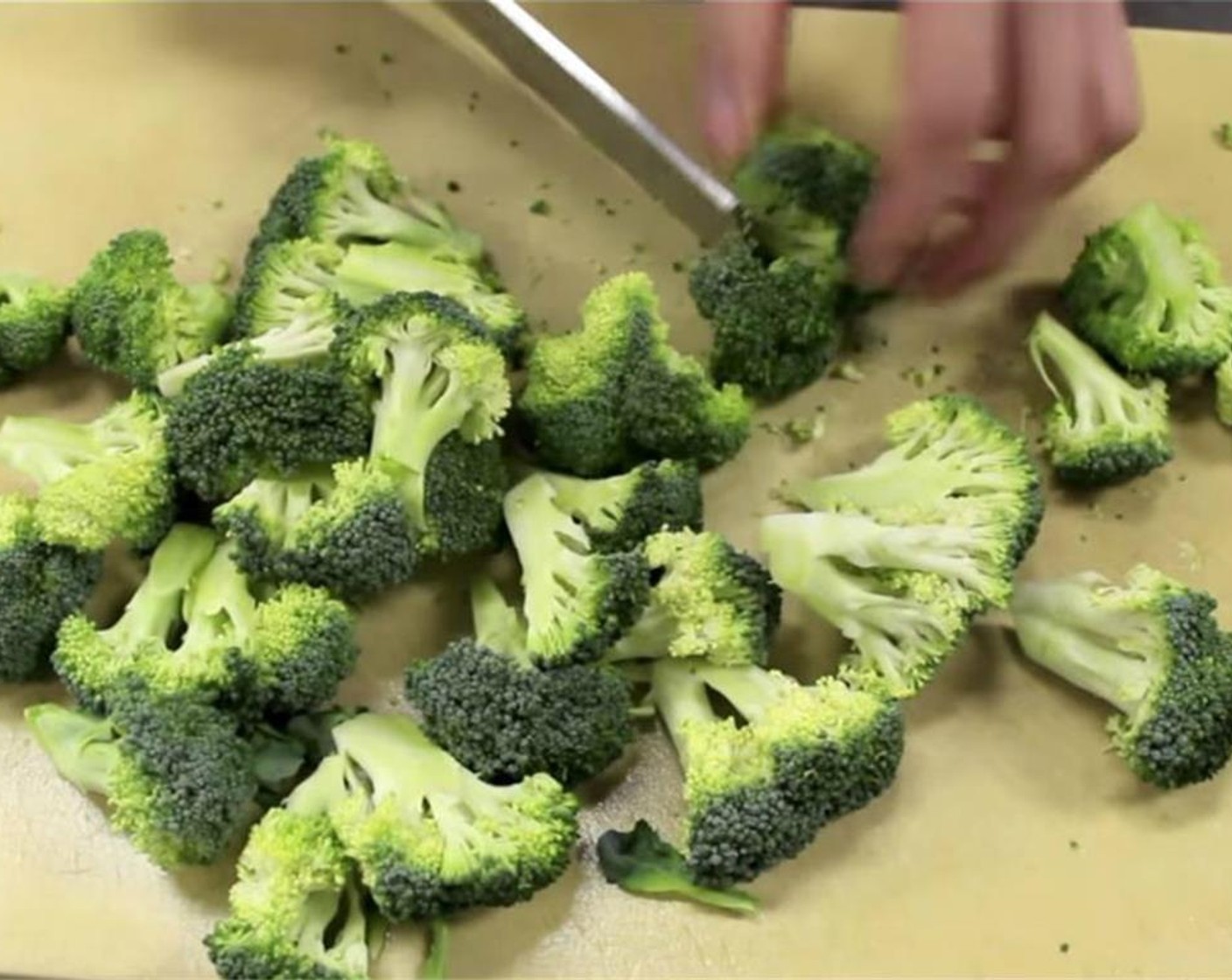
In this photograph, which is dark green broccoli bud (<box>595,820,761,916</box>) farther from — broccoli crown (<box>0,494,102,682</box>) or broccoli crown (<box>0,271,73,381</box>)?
broccoli crown (<box>0,271,73,381</box>)

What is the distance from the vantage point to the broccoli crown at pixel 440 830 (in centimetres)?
113

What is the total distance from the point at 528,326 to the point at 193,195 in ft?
1.10

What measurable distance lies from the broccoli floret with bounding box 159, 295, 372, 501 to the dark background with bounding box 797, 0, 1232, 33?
34.6 inches

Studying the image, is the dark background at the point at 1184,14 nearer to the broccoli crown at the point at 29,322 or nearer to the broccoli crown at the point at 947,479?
the broccoli crown at the point at 947,479

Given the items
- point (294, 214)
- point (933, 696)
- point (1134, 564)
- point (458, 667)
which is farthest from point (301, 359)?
point (1134, 564)

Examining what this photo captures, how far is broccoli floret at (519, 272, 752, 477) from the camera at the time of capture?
1.27 meters

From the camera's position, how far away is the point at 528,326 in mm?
1374

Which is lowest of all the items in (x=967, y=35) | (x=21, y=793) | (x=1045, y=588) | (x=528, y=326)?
(x=21, y=793)

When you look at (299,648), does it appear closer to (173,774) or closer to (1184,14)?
(173,774)

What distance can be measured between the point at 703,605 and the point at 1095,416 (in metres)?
0.38

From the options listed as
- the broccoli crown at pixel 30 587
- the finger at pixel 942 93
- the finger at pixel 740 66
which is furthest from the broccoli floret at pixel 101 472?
the finger at pixel 942 93

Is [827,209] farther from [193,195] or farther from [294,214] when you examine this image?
[193,195]

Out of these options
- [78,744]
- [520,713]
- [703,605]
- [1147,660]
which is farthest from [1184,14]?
[78,744]

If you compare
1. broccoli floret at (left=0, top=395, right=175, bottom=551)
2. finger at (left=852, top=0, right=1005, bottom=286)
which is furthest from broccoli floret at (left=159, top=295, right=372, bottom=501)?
finger at (left=852, top=0, right=1005, bottom=286)
